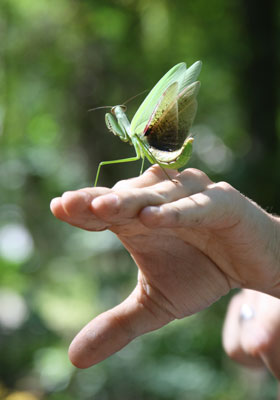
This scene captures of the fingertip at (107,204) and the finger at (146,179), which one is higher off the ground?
the fingertip at (107,204)

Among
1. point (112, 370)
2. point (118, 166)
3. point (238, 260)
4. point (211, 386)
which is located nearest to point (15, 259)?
point (118, 166)

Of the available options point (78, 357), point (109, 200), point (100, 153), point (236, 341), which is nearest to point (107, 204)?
point (109, 200)

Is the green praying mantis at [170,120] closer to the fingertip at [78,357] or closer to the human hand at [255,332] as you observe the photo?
the fingertip at [78,357]

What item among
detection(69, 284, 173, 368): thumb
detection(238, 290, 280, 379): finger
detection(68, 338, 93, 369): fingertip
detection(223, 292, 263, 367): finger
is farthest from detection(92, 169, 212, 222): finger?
detection(223, 292, 263, 367): finger

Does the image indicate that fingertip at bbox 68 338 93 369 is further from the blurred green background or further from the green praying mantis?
the blurred green background

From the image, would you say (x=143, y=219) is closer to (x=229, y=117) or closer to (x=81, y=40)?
(x=81, y=40)

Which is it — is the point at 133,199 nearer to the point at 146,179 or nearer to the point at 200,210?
the point at 200,210

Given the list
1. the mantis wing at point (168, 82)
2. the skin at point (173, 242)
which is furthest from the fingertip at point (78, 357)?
the mantis wing at point (168, 82)
